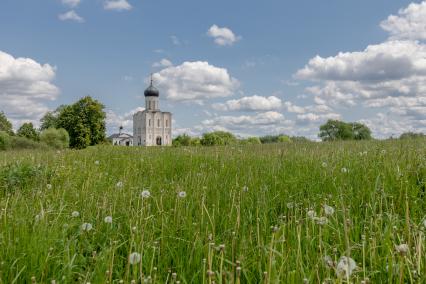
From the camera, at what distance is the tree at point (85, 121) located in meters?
65.1

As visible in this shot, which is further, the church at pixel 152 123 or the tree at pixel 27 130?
the church at pixel 152 123

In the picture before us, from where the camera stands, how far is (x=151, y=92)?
13238 cm

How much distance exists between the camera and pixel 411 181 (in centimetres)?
398

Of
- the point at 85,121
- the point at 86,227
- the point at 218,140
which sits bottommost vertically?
the point at 86,227

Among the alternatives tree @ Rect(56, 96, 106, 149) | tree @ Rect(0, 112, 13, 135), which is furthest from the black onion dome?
tree @ Rect(56, 96, 106, 149)

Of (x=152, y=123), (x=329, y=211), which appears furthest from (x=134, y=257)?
(x=152, y=123)

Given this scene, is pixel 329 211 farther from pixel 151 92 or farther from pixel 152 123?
pixel 152 123

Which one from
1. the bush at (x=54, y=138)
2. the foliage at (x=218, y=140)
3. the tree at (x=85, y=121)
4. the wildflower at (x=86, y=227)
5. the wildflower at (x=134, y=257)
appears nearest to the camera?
the wildflower at (x=134, y=257)

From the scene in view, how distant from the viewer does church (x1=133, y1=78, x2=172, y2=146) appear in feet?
442

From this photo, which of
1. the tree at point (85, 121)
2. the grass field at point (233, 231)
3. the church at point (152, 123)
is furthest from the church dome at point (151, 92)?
the grass field at point (233, 231)

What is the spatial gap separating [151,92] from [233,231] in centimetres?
13320

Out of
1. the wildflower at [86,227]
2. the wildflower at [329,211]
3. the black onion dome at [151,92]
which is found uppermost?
the black onion dome at [151,92]

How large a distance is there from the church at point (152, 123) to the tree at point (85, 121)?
64.9 meters

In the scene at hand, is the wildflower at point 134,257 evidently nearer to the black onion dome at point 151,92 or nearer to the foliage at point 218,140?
the foliage at point 218,140
